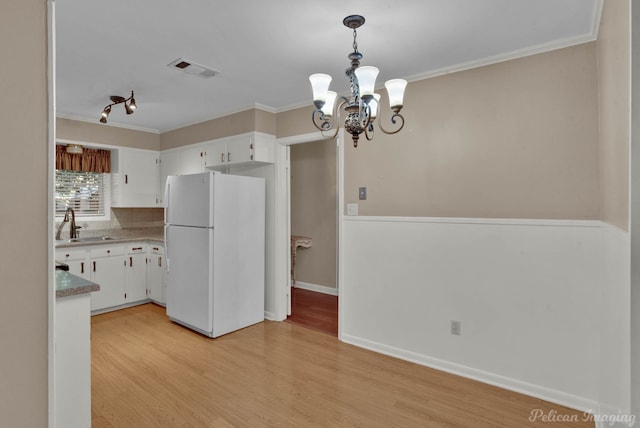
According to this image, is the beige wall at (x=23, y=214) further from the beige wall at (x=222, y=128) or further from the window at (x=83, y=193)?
the window at (x=83, y=193)

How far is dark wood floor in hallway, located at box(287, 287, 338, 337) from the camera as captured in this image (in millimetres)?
3863

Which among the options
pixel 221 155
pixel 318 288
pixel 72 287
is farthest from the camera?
pixel 318 288

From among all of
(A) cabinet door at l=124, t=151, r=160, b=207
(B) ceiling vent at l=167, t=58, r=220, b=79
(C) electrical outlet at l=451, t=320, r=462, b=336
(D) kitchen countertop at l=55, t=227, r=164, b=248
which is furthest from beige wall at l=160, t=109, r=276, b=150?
(C) electrical outlet at l=451, t=320, r=462, b=336

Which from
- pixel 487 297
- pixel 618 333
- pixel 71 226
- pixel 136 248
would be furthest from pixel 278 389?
pixel 71 226

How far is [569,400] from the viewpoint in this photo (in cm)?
Answer: 228

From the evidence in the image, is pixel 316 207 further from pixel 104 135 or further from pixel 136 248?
pixel 104 135

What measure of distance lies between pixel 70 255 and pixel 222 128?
2.25 metres

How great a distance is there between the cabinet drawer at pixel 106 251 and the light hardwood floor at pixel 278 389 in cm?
111

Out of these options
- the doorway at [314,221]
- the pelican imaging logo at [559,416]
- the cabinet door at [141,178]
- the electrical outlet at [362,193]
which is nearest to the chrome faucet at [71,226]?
the cabinet door at [141,178]

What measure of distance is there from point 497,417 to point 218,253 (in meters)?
2.67

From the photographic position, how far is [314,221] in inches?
217

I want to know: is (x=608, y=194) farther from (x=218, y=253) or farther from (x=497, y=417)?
(x=218, y=253)

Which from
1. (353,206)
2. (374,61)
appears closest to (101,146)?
(353,206)

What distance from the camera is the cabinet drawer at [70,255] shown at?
3.88m
